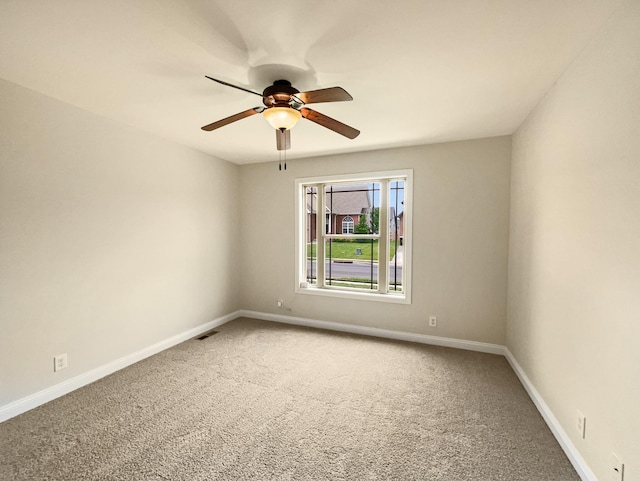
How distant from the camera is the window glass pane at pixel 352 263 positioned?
4.08m

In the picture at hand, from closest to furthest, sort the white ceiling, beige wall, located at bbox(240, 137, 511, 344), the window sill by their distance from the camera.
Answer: the white ceiling, beige wall, located at bbox(240, 137, 511, 344), the window sill

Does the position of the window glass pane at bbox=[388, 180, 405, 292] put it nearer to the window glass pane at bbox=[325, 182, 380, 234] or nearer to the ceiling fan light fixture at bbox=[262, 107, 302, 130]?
the window glass pane at bbox=[325, 182, 380, 234]

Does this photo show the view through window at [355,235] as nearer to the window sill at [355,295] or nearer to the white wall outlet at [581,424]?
the window sill at [355,295]

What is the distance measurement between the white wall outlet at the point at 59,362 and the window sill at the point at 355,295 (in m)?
2.62

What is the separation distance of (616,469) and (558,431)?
24.3 inches

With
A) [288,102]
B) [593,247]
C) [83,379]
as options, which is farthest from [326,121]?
[83,379]

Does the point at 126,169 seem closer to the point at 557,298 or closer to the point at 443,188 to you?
the point at 443,188

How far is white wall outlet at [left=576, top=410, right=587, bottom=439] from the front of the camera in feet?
5.29

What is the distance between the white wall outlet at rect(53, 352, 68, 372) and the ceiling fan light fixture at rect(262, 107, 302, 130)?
2.67 m

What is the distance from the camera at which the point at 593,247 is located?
5.12 feet

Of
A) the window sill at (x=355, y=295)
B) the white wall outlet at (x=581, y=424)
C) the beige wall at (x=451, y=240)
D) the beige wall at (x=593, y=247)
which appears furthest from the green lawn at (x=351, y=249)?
the white wall outlet at (x=581, y=424)

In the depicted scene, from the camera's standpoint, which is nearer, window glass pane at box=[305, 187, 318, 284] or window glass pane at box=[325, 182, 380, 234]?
window glass pane at box=[325, 182, 380, 234]

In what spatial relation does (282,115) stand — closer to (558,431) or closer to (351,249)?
(351,249)

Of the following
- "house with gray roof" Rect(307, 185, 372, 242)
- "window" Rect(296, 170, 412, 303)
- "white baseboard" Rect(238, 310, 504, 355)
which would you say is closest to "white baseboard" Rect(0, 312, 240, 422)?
"white baseboard" Rect(238, 310, 504, 355)
